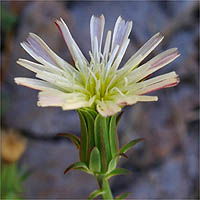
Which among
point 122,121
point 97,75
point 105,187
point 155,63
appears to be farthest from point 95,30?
point 122,121

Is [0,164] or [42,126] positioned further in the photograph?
[42,126]

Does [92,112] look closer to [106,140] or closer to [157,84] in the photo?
[106,140]

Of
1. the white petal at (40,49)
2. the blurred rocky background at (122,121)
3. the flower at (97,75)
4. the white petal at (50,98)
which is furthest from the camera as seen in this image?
the blurred rocky background at (122,121)

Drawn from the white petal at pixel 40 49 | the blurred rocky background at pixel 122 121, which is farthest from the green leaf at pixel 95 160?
the blurred rocky background at pixel 122 121

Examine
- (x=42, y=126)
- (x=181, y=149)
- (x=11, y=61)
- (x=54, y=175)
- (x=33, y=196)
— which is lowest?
(x=33, y=196)

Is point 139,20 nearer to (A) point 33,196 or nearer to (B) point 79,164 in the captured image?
(A) point 33,196

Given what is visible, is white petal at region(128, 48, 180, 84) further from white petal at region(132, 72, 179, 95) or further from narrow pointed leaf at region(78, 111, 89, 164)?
narrow pointed leaf at region(78, 111, 89, 164)

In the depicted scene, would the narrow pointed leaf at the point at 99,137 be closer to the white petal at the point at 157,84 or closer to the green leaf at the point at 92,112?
the green leaf at the point at 92,112

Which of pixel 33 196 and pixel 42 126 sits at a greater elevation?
pixel 42 126

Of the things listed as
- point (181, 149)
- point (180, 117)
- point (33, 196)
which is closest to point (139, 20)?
point (180, 117)

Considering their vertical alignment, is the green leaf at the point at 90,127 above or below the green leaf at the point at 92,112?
below
